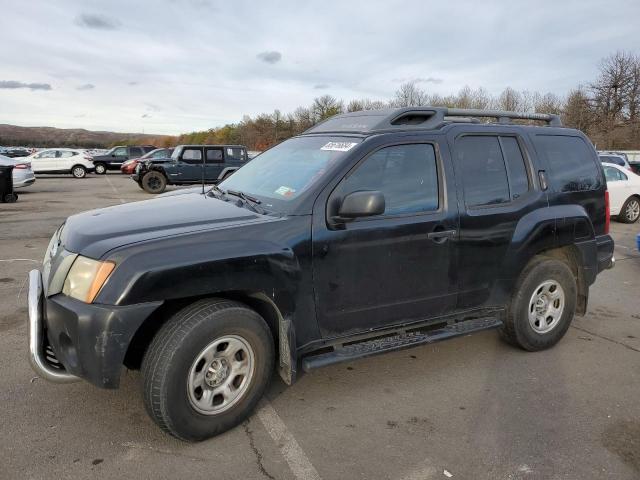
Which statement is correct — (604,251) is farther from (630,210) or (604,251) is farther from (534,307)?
(630,210)

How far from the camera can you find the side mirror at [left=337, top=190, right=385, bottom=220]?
123 inches

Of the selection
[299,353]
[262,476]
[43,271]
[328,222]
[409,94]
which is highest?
[409,94]

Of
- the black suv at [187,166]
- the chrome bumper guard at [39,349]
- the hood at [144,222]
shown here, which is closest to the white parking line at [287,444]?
the chrome bumper guard at [39,349]

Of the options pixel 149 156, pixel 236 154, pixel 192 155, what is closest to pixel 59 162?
pixel 149 156

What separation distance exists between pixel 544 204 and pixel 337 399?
92.6 inches

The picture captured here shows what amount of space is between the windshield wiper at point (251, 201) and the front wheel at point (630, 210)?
11.6 m

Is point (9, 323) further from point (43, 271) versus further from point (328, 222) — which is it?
point (328, 222)

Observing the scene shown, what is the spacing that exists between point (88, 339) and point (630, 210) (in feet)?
43.3

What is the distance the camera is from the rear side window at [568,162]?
442cm

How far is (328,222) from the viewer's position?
3.25 m

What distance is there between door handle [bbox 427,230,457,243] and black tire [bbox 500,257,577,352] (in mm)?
Result: 929

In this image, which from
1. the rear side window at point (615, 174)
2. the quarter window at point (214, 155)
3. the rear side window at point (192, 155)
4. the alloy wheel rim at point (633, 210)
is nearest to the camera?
the rear side window at point (615, 174)

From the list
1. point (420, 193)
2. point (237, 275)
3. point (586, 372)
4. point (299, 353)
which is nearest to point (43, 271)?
point (237, 275)

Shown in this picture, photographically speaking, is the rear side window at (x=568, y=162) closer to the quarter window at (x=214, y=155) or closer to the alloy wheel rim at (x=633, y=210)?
the alloy wheel rim at (x=633, y=210)
